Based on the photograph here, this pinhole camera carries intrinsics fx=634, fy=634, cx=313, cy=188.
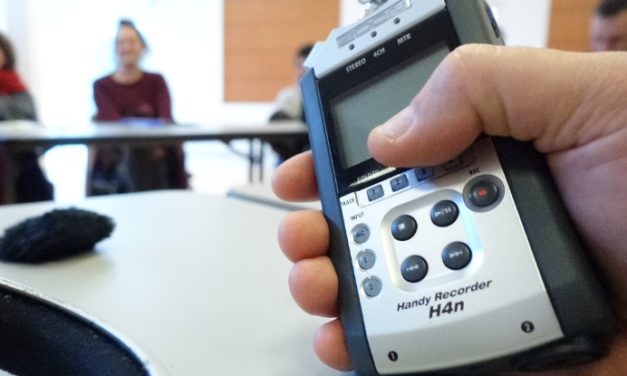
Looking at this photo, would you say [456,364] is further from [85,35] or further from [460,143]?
[85,35]

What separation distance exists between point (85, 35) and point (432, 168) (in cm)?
488

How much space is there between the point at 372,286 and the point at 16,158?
1.77m

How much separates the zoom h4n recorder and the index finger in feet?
0.11

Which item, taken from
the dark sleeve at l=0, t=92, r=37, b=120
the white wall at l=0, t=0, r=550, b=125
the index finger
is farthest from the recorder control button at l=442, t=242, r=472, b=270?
the white wall at l=0, t=0, r=550, b=125

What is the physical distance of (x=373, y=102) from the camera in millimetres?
387

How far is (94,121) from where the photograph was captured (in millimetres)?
2861

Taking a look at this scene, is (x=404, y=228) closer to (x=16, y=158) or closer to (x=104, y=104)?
(x=16, y=158)

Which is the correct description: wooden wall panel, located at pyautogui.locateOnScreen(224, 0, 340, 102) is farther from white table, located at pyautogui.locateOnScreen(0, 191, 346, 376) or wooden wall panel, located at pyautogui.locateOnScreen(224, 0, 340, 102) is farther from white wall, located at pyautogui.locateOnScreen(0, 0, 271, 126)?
white table, located at pyautogui.locateOnScreen(0, 191, 346, 376)

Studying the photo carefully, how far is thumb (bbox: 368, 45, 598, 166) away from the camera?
313 mm

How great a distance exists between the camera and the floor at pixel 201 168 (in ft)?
12.8

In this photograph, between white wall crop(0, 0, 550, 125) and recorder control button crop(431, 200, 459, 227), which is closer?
recorder control button crop(431, 200, 459, 227)

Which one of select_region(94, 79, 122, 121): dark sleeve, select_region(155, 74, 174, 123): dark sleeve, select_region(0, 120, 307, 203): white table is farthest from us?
select_region(155, 74, 174, 123): dark sleeve

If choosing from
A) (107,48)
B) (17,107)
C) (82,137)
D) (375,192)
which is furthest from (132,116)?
(375,192)

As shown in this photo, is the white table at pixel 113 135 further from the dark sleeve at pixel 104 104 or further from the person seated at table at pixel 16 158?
the dark sleeve at pixel 104 104
